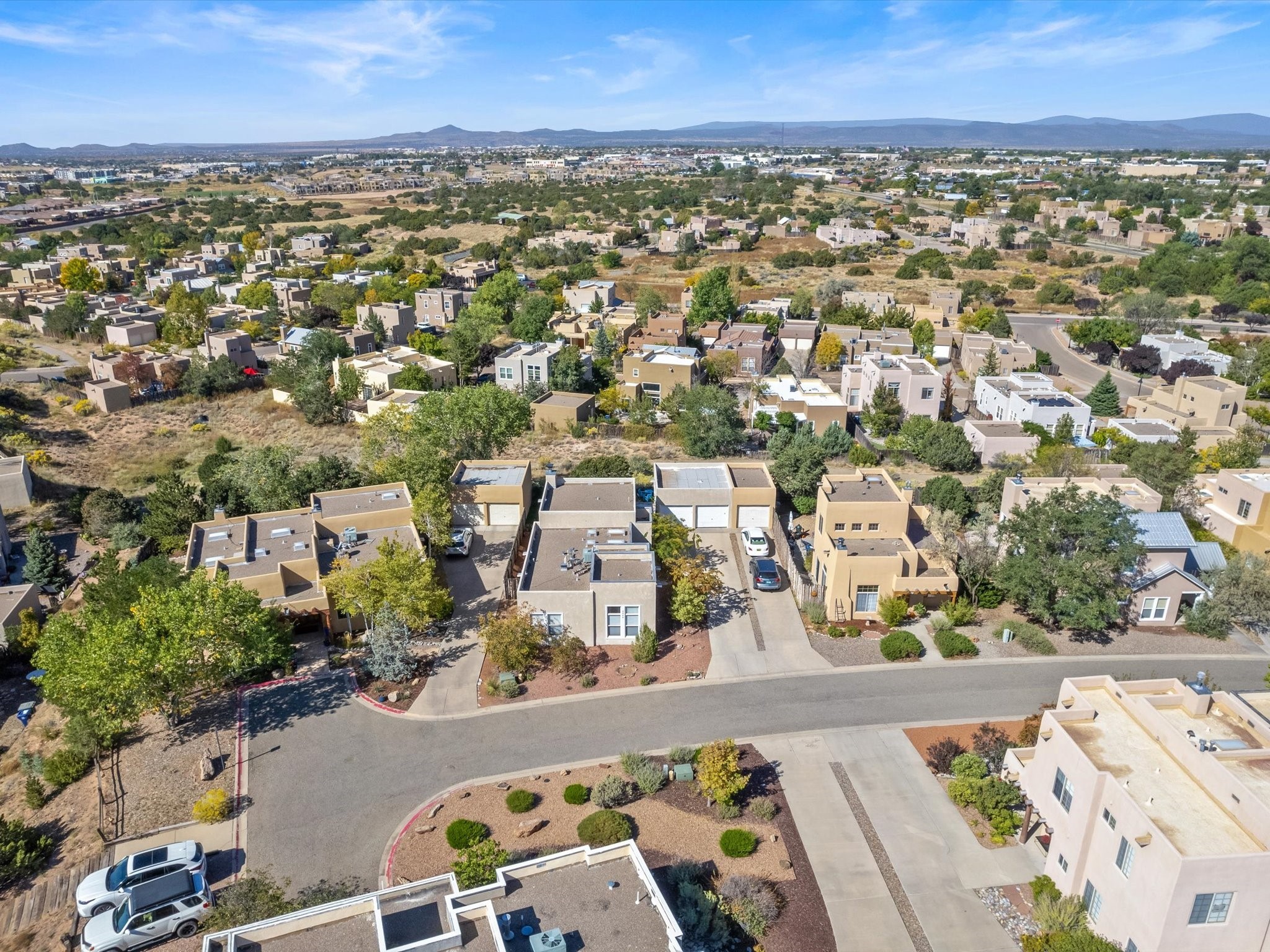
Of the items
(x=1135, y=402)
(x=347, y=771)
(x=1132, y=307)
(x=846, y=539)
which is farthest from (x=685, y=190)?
(x=347, y=771)

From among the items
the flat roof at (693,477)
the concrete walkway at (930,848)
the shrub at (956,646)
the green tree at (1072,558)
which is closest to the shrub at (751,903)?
the concrete walkway at (930,848)

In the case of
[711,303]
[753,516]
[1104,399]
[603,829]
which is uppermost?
[711,303]

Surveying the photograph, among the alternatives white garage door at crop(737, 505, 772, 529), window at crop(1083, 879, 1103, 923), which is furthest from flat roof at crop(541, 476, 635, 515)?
window at crop(1083, 879, 1103, 923)

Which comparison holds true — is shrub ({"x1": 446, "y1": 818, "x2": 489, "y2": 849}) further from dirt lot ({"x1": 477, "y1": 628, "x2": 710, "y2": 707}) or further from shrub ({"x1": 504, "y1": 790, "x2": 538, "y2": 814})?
dirt lot ({"x1": 477, "y1": 628, "x2": 710, "y2": 707})

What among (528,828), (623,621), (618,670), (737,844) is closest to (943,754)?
(737,844)

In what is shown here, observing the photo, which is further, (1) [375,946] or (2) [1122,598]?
(2) [1122,598]

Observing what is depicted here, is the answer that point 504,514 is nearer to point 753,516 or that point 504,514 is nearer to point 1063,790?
point 753,516

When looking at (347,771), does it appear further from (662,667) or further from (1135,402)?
(1135,402)
